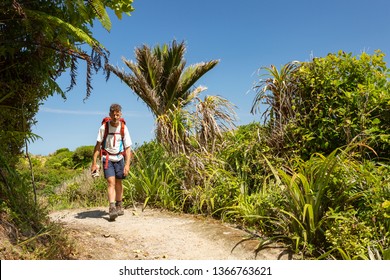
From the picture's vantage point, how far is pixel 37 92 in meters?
5.07

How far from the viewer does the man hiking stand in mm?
7008

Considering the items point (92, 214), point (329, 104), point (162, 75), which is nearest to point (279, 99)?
point (329, 104)

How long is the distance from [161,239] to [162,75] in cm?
1079

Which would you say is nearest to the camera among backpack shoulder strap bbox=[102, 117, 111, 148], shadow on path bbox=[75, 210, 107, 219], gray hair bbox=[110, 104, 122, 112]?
gray hair bbox=[110, 104, 122, 112]

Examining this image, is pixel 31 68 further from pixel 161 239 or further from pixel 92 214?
pixel 92 214

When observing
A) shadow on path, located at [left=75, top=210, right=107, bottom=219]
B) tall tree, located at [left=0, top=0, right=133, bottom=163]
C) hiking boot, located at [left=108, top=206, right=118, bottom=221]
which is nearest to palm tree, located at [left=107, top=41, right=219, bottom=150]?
shadow on path, located at [left=75, top=210, right=107, bottom=219]

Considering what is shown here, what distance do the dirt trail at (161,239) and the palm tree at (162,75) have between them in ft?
23.4

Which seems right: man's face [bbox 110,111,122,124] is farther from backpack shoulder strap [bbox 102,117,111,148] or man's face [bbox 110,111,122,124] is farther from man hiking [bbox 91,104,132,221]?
backpack shoulder strap [bbox 102,117,111,148]

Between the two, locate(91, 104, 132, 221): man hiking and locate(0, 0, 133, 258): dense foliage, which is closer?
locate(0, 0, 133, 258): dense foliage

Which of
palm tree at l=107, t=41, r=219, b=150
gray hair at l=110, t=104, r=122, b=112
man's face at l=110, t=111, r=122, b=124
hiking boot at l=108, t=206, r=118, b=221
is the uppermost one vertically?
palm tree at l=107, t=41, r=219, b=150

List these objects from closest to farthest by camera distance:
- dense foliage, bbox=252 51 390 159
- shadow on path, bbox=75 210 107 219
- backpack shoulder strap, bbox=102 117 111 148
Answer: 1. dense foliage, bbox=252 51 390 159
2. backpack shoulder strap, bbox=102 117 111 148
3. shadow on path, bbox=75 210 107 219

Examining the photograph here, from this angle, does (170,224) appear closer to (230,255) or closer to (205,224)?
(205,224)

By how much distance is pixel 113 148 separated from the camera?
7.11m

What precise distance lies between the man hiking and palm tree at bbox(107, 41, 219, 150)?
6350 millimetres
